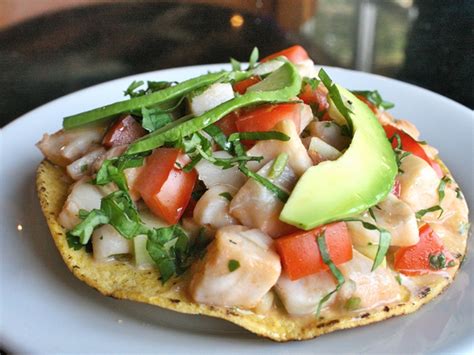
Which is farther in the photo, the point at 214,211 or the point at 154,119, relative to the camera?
the point at 154,119

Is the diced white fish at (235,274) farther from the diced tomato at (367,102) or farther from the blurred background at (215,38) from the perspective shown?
the blurred background at (215,38)

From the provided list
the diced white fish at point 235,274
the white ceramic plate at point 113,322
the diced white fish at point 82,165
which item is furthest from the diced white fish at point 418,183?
the diced white fish at point 82,165

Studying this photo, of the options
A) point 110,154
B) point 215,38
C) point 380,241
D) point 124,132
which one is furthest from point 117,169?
point 215,38

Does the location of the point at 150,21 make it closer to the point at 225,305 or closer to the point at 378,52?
the point at 378,52

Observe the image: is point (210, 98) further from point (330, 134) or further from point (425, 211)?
point (425, 211)

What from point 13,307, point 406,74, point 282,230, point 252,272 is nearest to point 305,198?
point 282,230

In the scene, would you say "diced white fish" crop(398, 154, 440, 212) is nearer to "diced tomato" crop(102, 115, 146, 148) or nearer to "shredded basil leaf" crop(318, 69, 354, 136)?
"shredded basil leaf" crop(318, 69, 354, 136)

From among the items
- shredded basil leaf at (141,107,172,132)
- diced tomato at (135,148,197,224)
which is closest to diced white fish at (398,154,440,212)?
diced tomato at (135,148,197,224)
